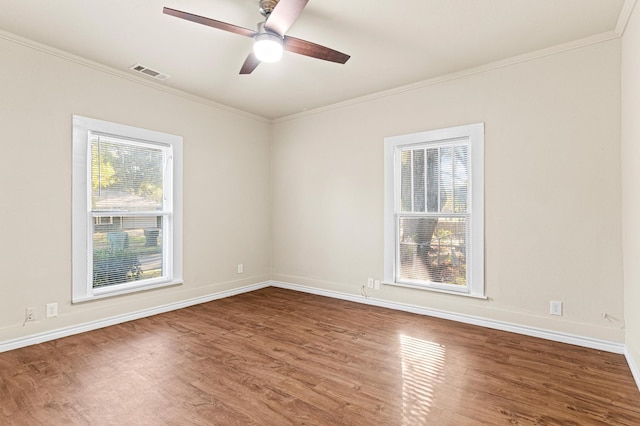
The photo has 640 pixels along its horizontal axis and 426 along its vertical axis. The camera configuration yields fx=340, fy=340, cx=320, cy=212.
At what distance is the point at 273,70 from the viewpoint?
12.2 feet

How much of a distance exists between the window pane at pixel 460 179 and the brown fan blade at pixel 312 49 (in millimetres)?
1797

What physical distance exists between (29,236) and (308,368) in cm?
281

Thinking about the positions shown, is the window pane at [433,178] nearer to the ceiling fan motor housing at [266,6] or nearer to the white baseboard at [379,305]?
the white baseboard at [379,305]

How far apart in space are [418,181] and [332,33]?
1.97 meters

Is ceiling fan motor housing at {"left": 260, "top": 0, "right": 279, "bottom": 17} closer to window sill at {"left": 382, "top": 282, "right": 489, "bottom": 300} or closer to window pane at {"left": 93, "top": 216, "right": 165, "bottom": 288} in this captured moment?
window pane at {"left": 93, "top": 216, "right": 165, "bottom": 288}

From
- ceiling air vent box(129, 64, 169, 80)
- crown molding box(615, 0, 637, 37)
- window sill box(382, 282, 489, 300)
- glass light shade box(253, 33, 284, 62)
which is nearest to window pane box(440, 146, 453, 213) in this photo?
window sill box(382, 282, 489, 300)

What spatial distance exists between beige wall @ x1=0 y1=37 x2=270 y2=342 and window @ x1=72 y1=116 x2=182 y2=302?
99 millimetres

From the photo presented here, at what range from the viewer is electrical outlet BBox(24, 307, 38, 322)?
3.10 meters

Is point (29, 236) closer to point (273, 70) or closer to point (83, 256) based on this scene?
point (83, 256)

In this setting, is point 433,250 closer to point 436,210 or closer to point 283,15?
point 436,210

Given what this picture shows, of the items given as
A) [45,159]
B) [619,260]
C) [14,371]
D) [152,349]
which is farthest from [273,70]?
[619,260]

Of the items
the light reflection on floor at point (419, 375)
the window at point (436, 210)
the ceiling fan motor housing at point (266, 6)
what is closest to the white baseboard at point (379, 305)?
the window at point (436, 210)

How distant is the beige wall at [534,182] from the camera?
300cm

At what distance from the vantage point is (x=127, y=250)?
392 cm
